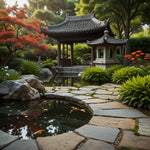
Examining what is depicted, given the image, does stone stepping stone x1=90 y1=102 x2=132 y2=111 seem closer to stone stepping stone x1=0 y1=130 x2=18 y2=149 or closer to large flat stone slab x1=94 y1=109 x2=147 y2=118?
large flat stone slab x1=94 y1=109 x2=147 y2=118

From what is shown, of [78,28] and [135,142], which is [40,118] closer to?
[135,142]

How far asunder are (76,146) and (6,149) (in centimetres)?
74

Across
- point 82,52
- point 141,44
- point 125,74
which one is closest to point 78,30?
point 82,52

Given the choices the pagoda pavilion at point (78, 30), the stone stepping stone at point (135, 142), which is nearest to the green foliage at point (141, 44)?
the pagoda pavilion at point (78, 30)

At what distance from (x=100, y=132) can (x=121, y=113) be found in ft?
2.88

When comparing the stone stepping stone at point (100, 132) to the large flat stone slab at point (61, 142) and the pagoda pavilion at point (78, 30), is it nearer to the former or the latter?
the large flat stone slab at point (61, 142)

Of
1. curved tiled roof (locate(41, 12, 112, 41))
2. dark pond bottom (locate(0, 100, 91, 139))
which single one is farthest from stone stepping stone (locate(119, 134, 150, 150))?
curved tiled roof (locate(41, 12, 112, 41))

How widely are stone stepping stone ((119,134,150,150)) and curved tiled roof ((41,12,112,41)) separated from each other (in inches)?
397

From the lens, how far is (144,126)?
2027 millimetres

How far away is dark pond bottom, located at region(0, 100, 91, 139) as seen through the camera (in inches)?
85.6

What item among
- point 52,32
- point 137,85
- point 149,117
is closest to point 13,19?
point 52,32

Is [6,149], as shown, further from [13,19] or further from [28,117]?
[13,19]

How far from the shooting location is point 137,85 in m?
3.09

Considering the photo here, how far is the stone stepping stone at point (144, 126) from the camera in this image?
1847mm
